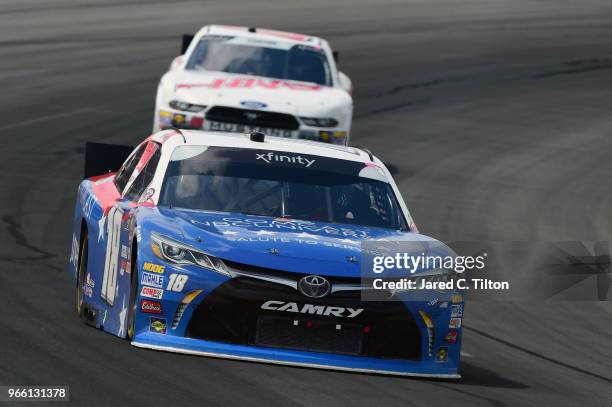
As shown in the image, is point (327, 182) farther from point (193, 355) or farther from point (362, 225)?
point (193, 355)

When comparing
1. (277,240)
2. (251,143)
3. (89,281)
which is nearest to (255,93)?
(251,143)

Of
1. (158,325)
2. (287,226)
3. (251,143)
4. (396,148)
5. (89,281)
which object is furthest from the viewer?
(396,148)

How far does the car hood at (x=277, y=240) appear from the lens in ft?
26.1

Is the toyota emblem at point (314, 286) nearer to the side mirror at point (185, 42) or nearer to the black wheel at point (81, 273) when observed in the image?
the black wheel at point (81, 273)

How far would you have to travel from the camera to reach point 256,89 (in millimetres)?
16719

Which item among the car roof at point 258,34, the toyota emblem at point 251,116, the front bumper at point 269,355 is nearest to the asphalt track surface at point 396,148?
the front bumper at point 269,355

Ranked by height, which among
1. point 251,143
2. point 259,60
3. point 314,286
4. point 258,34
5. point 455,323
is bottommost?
point 455,323

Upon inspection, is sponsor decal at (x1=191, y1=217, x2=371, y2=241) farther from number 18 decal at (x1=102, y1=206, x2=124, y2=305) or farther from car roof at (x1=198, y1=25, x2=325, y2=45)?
car roof at (x1=198, y1=25, x2=325, y2=45)

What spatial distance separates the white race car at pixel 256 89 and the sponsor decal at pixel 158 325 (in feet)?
27.1

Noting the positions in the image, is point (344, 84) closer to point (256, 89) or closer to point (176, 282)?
point (256, 89)

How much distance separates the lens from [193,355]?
26.2 feet

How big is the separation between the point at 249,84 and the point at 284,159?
7556mm

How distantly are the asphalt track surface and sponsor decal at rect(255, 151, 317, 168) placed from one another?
1517mm

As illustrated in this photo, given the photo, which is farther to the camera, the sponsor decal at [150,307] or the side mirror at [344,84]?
the side mirror at [344,84]
